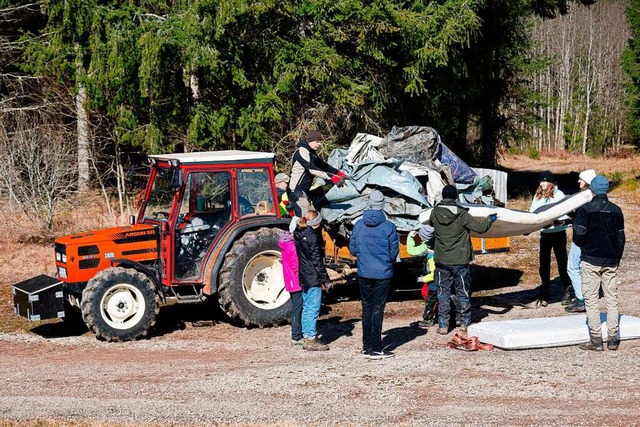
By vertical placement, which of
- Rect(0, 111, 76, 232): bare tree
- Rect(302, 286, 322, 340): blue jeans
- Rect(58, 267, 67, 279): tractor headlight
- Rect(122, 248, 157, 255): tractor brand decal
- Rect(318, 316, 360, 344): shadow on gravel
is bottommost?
Rect(318, 316, 360, 344): shadow on gravel

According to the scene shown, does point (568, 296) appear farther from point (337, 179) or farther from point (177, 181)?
point (177, 181)

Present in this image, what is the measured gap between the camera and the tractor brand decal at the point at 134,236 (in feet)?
38.1

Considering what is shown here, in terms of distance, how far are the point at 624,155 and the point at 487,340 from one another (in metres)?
55.6

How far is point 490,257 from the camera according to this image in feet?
57.9

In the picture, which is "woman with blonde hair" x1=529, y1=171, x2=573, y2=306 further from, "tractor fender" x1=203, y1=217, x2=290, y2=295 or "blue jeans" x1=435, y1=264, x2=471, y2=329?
"tractor fender" x1=203, y1=217, x2=290, y2=295

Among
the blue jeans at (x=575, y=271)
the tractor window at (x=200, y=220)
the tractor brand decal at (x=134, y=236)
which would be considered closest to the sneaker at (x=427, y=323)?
the blue jeans at (x=575, y=271)

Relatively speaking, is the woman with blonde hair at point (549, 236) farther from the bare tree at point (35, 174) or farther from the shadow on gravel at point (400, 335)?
the bare tree at point (35, 174)

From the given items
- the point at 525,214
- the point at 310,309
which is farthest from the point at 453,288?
the point at 310,309

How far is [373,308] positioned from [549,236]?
4114 millimetres

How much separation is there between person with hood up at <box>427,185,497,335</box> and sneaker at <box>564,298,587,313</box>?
2.15 m

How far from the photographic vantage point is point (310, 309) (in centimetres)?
1074

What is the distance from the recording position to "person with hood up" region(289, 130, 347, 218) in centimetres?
1248

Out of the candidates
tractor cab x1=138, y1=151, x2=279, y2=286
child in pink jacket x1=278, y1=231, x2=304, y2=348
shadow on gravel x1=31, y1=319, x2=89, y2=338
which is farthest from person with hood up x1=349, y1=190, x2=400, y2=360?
shadow on gravel x1=31, y1=319, x2=89, y2=338

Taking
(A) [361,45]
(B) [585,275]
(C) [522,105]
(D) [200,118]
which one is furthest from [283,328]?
(C) [522,105]
